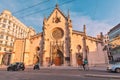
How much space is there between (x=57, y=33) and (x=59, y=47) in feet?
15.5

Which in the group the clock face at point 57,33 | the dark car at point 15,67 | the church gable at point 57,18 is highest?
the church gable at point 57,18

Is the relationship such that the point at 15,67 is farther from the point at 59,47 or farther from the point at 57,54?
the point at 59,47

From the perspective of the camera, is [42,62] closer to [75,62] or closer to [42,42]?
[42,42]

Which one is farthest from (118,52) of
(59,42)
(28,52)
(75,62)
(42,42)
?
(28,52)

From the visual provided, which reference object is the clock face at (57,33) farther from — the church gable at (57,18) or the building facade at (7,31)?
the building facade at (7,31)

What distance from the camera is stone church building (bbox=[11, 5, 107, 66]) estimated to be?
37.6 m

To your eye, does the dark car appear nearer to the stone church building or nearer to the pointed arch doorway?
the stone church building

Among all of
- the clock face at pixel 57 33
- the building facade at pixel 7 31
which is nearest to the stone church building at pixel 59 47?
the clock face at pixel 57 33

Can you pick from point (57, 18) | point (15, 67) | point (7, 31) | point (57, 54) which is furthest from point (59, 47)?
point (7, 31)

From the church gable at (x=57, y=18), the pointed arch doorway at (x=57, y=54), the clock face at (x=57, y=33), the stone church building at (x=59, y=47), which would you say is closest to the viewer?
the stone church building at (x=59, y=47)

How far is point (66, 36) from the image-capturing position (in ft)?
130

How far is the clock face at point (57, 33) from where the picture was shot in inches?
1596

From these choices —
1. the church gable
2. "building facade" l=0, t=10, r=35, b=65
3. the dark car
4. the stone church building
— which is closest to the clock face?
the stone church building

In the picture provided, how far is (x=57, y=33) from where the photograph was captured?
41000 mm
